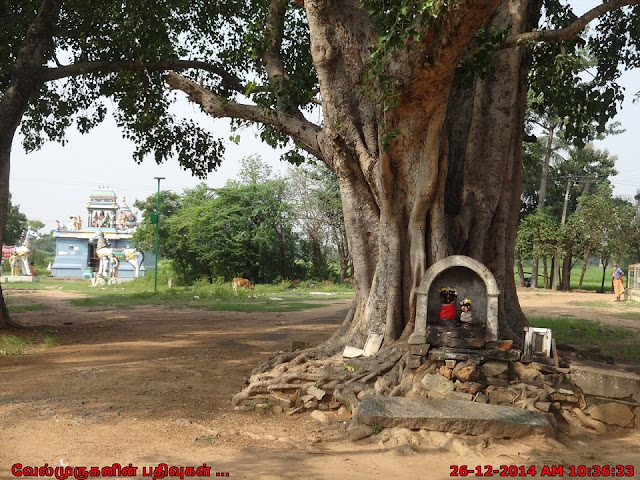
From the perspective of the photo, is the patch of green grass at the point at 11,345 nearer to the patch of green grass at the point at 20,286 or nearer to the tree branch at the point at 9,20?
the tree branch at the point at 9,20

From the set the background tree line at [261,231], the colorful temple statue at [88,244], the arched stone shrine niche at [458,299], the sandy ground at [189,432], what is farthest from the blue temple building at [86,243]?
the arched stone shrine niche at [458,299]

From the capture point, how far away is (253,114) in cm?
942

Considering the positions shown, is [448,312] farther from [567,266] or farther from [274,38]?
[567,266]

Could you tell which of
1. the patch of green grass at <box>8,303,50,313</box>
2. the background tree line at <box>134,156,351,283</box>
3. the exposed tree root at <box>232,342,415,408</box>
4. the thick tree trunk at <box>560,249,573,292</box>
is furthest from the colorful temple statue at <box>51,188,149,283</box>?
the exposed tree root at <box>232,342,415,408</box>

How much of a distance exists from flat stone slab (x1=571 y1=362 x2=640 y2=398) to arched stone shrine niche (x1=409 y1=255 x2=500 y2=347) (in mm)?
971

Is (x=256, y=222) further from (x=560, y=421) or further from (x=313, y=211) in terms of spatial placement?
(x=560, y=421)

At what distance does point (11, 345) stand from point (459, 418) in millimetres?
8101

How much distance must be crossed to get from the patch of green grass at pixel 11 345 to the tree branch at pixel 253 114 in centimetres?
513

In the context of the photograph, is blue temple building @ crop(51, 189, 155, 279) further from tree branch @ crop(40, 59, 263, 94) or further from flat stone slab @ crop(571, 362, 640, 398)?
flat stone slab @ crop(571, 362, 640, 398)

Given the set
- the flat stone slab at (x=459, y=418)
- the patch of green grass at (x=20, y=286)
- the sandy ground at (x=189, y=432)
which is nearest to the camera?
the sandy ground at (x=189, y=432)

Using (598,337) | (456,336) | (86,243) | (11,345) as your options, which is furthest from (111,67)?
(86,243)

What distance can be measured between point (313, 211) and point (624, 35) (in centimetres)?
2074

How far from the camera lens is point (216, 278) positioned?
98.3 ft

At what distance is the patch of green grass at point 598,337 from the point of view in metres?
10.4
